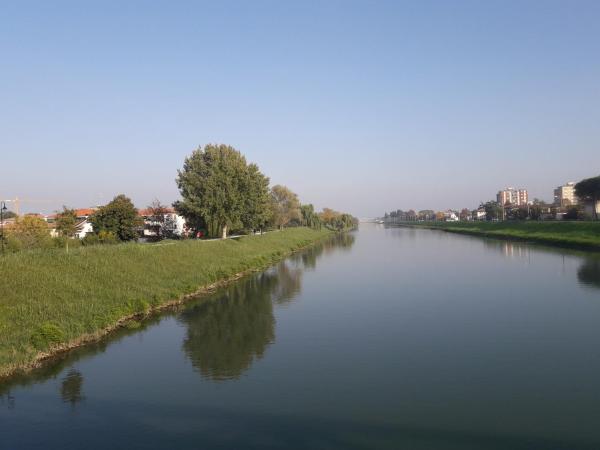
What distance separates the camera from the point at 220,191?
50.8 metres

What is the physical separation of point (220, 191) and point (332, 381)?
40021 mm

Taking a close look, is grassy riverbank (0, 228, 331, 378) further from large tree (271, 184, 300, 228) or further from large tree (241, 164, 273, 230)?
large tree (271, 184, 300, 228)

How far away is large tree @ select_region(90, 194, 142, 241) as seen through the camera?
49250mm

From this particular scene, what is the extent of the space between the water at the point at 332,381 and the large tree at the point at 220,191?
28.0 m

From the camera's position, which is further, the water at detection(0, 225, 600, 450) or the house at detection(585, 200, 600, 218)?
the house at detection(585, 200, 600, 218)

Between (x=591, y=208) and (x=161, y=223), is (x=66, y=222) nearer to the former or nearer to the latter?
(x=161, y=223)

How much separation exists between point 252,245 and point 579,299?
34742 mm

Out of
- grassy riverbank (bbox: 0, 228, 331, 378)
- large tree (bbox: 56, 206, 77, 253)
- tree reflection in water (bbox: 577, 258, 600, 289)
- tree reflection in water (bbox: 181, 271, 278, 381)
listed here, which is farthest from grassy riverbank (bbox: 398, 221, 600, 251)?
large tree (bbox: 56, 206, 77, 253)

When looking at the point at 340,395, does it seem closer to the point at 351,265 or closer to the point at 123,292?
the point at 123,292

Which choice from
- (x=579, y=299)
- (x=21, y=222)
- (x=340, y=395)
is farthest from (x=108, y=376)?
(x=21, y=222)

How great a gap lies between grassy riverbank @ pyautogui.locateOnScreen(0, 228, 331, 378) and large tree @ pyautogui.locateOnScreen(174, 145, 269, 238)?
55.0 feet

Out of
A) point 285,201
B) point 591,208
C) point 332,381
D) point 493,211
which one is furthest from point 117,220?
point 493,211

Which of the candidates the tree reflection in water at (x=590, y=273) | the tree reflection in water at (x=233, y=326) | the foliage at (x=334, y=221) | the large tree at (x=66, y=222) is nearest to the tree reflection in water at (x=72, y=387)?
the tree reflection in water at (x=233, y=326)

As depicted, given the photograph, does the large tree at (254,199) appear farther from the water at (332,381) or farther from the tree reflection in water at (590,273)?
the tree reflection in water at (590,273)
